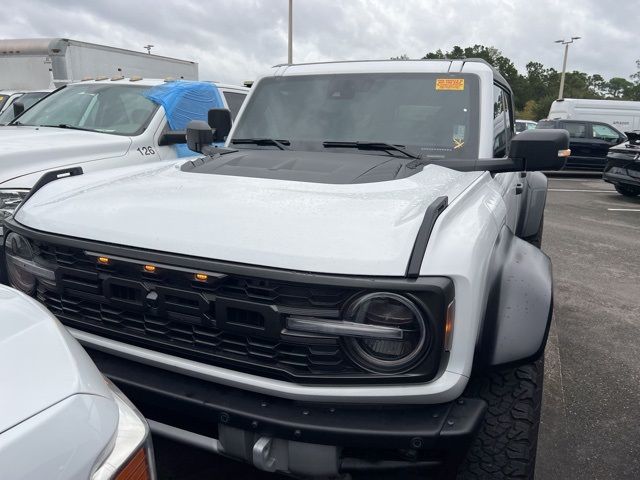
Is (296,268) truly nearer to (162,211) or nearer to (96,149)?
(162,211)

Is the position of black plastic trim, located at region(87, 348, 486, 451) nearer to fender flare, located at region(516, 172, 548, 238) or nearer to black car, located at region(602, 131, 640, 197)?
fender flare, located at region(516, 172, 548, 238)

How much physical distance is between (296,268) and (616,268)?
563cm

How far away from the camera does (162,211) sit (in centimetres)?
196

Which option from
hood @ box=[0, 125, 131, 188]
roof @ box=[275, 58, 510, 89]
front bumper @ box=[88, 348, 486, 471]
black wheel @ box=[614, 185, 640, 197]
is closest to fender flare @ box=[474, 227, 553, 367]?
front bumper @ box=[88, 348, 486, 471]

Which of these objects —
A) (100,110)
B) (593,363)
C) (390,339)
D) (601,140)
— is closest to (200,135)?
(390,339)

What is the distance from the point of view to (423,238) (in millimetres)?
1689

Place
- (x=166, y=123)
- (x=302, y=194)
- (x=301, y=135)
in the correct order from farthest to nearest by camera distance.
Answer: (x=166, y=123) < (x=301, y=135) < (x=302, y=194)

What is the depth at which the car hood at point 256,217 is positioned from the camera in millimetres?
1666

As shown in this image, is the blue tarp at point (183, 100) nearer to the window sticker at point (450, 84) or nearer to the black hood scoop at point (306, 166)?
the black hood scoop at point (306, 166)

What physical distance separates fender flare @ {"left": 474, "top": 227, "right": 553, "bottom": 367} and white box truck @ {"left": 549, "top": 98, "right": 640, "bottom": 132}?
57.8 ft

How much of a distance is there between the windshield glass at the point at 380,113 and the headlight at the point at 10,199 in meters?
1.65

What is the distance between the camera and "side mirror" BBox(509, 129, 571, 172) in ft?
8.41

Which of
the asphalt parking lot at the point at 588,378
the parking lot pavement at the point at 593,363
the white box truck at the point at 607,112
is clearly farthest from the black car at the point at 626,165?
the white box truck at the point at 607,112

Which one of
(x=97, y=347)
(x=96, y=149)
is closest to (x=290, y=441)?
(x=97, y=347)
